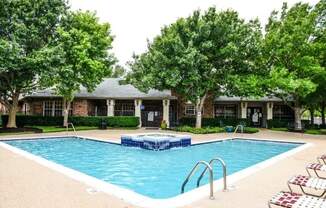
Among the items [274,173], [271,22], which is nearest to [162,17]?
[271,22]

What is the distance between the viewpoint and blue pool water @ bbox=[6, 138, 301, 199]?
31.6 ft

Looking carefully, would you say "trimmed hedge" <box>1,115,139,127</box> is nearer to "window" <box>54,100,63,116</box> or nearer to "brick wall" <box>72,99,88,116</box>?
"window" <box>54,100,63,116</box>

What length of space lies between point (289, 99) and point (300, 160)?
19738 mm

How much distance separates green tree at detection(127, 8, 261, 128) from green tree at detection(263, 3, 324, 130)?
1568 millimetres

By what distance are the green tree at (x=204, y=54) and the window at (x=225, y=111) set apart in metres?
6.91

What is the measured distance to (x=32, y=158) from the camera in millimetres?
11703

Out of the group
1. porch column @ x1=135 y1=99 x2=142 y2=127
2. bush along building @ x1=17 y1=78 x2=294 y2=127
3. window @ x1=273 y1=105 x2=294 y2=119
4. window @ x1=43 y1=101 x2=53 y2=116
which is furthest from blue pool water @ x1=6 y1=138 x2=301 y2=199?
window @ x1=273 y1=105 x2=294 y2=119

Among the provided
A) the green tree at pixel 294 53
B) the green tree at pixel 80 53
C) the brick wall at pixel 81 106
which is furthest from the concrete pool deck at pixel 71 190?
the brick wall at pixel 81 106

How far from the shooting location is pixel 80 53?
24.0m

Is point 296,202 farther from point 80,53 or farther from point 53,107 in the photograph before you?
point 53,107

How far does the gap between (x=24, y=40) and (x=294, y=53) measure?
67.8 feet

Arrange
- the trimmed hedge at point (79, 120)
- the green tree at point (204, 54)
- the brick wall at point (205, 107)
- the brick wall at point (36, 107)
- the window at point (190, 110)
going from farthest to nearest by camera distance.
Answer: the window at point (190, 110) < the brick wall at point (205, 107) < the brick wall at point (36, 107) < the trimmed hedge at point (79, 120) < the green tree at point (204, 54)

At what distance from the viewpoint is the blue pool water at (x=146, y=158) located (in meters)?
9.63

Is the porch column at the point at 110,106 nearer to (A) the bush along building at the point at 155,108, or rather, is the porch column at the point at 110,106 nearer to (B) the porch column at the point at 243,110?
(A) the bush along building at the point at 155,108
